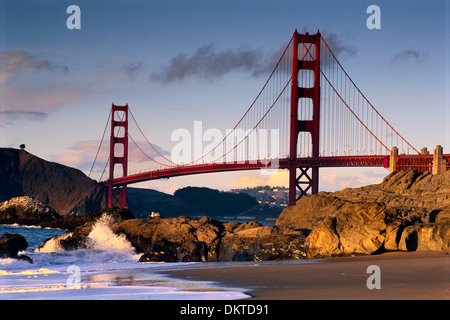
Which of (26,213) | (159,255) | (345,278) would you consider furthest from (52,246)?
(26,213)

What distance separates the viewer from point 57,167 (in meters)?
133

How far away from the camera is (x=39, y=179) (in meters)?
132

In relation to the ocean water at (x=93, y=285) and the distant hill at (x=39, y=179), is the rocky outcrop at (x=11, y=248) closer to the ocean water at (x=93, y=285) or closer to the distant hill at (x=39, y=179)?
the ocean water at (x=93, y=285)

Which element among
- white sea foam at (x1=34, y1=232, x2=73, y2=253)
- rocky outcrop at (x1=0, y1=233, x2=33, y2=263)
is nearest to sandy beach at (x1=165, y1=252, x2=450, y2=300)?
rocky outcrop at (x1=0, y1=233, x2=33, y2=263)

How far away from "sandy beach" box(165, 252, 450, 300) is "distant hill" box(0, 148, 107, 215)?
11591cm

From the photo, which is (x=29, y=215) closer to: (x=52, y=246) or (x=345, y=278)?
(x=52, y=246)

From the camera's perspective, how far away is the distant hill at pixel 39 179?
12938 cm

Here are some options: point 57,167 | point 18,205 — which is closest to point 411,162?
point 18,205

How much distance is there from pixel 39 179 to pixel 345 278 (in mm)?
127450

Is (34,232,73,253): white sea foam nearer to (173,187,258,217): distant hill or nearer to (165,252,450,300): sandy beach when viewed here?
(165,252,450,300): sandy beach

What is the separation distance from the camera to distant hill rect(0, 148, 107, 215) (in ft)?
424
